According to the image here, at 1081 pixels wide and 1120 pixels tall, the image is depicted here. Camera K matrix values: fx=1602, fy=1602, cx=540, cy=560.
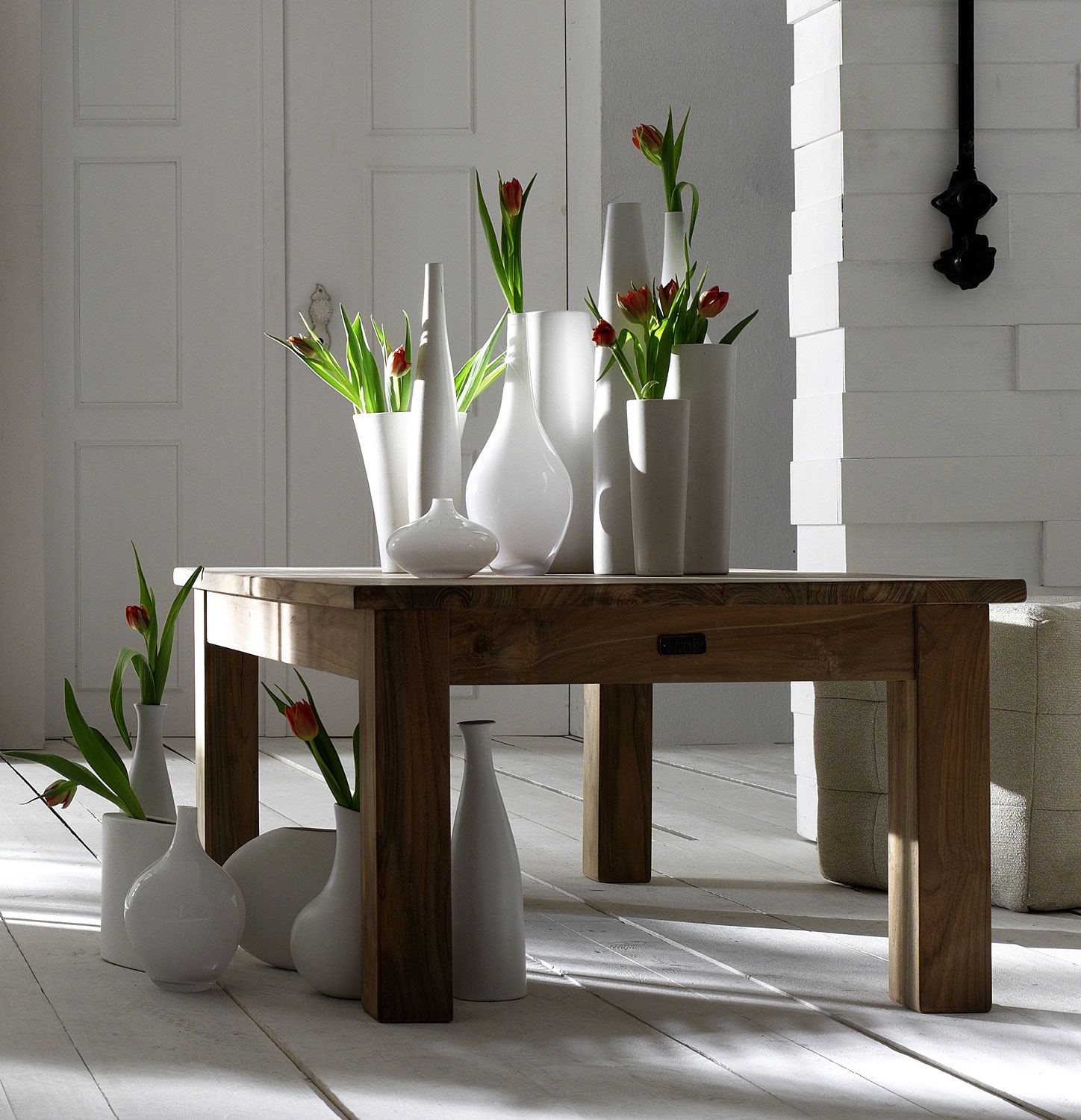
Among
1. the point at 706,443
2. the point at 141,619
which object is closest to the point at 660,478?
the point at 706,443

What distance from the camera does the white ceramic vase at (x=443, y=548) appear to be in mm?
1806

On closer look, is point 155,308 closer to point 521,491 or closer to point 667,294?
point 521,491

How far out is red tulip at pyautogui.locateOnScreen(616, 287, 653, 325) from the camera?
1.90 meters

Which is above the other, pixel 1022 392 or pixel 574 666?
pixel 1022 392

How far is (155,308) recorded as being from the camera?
14.9 ft

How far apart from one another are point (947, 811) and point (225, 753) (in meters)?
1.07

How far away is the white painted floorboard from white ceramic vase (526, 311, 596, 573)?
0.54 m

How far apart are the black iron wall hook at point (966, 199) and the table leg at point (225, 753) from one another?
1449mm

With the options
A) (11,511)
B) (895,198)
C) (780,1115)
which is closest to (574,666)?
(780,1115)

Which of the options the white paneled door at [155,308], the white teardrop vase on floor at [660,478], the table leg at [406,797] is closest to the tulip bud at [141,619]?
the table leg at [406,797]

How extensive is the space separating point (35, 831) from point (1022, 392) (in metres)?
2.01

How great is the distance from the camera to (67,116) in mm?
4484

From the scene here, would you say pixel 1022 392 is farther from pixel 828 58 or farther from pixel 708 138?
pixel 708 138

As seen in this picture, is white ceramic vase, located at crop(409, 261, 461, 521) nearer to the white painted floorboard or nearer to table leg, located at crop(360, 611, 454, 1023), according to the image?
table leg, located at crop(360, 611, 454, 1023)
